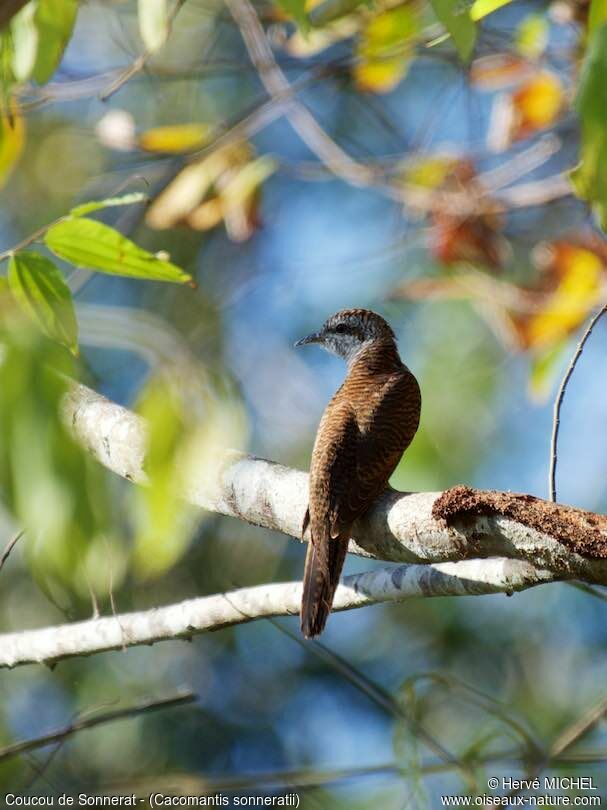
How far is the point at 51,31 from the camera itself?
8.34 ft

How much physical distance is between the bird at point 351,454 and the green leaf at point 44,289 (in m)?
1.21

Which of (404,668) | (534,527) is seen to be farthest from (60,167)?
(534,527)

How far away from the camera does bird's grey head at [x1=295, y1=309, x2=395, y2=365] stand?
5.37 meters

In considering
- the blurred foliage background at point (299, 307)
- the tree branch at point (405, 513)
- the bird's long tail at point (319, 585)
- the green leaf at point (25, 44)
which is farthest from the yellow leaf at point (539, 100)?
the green leaf at point (25, 44)

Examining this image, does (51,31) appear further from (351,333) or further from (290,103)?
(290,103)

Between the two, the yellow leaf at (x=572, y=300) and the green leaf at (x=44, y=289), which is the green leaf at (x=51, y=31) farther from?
the yellow leaf at (x=572, y=300)

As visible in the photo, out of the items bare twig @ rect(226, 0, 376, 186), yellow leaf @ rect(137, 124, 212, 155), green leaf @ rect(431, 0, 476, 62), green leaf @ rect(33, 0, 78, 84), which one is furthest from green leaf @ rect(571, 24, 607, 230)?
yellow leaf @ rect(137, 124, 212, 155)

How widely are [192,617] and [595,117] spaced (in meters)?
2.25

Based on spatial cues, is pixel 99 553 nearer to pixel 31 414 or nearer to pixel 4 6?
pixel 31 414

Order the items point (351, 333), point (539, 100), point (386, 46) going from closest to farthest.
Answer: point (386, 46) → point (351, 333) → point (539, 100)

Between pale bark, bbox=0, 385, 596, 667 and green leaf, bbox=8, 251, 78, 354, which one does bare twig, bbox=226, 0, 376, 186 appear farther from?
green leaf, bbox=8, 251, 78, 354

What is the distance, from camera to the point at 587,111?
60.8 inches

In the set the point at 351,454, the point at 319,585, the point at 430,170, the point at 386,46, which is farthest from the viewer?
the point at 430,170

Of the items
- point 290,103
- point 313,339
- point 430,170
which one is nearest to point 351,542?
point 313,339
